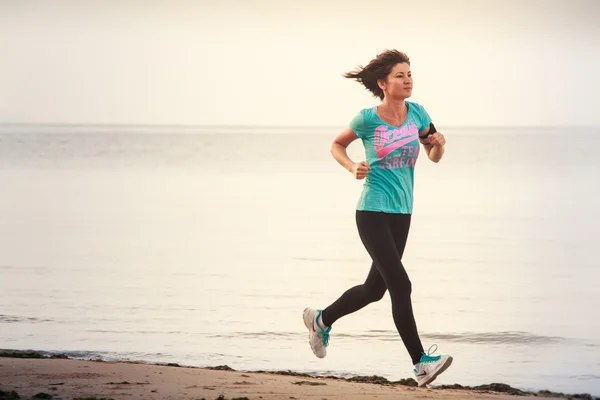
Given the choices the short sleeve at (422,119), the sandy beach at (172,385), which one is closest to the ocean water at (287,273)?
the sandy beach at (172,385)

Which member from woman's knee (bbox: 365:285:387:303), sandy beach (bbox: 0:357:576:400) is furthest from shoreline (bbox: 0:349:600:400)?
woman's knee (bbox: 365:285:387:303)

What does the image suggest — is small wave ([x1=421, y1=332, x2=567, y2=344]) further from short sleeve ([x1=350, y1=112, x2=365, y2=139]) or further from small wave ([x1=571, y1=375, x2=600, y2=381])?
short sleeve ([x1=350, y1=112, x2=365, y2=139])

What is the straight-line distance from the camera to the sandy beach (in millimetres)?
3488

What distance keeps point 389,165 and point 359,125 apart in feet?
0.61

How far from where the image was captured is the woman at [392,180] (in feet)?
11.6

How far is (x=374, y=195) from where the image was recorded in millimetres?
3596

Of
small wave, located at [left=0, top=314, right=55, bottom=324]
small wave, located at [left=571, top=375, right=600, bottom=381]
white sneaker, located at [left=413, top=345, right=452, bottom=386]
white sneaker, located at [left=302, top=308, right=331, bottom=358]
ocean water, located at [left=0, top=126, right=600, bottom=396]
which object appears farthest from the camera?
small wave, located at [left=0, top=314, right=55, bottom=324]

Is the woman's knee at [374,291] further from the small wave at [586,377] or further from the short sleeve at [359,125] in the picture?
the small wave at [586,377]

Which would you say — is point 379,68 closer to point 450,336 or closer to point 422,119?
point 422,119

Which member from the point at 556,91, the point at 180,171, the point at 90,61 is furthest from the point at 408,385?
the point at 556,91

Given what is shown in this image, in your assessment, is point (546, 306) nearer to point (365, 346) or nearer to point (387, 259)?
point (365, 346)

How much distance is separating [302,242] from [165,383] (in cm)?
440

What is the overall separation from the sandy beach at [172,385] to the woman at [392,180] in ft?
0.83

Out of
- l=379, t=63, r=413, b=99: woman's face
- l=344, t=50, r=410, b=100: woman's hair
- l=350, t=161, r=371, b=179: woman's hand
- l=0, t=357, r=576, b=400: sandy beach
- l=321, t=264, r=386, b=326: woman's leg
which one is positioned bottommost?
l=0, t=357, r=576, b=400: sandy beach
